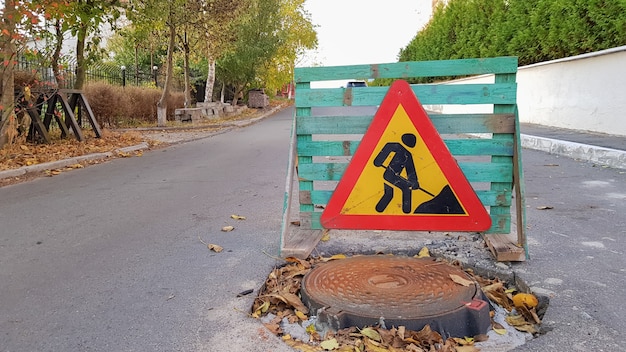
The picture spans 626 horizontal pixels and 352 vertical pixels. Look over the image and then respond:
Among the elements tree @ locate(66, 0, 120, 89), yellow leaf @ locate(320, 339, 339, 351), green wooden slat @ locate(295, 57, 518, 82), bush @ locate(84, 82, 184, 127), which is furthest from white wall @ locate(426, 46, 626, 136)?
bush @ locate(84, 82, 184, 127)

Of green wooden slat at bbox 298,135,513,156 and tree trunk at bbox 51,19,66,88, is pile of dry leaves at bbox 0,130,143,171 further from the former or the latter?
green wooden slat at bbox 298,135,513,156

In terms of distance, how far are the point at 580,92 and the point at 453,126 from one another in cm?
972

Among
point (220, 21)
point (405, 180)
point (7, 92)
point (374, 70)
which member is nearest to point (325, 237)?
point (405, 180)

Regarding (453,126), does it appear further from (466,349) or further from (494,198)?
(466,349)

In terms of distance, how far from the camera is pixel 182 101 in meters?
→ 22.3

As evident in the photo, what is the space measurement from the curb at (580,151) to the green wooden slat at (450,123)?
15.5 ft

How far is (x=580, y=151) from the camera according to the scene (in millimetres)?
8312

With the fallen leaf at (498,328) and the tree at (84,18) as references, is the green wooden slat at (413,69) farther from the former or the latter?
the tree at (84,18)

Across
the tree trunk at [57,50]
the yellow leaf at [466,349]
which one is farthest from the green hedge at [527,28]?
the tree trunk at [57,50]

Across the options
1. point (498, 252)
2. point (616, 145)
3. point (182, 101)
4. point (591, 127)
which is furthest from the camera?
point (182, 101)

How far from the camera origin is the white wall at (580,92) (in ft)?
33.4

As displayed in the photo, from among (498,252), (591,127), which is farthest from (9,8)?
(591,127)

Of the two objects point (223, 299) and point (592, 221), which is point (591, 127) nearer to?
point (592, 221)

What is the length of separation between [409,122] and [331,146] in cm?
65
